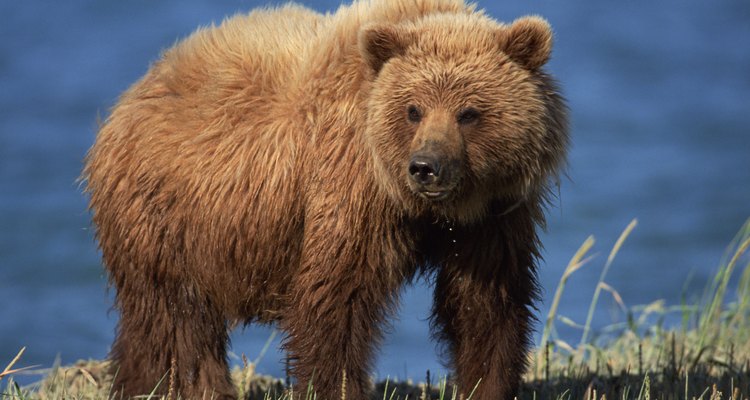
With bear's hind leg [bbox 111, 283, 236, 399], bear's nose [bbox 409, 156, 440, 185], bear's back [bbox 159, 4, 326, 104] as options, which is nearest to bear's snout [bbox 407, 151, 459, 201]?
bear's nose [bbox 409, 156, 440, 185]

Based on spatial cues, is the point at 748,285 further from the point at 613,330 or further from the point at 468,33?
the point at 468,33

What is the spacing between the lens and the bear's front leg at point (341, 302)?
5785 mm

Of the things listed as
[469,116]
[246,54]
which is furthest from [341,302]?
[246,54]

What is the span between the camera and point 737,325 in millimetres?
8891

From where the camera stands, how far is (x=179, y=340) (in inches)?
260

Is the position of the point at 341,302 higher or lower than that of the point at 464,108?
lower

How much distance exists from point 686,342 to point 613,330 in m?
0.58

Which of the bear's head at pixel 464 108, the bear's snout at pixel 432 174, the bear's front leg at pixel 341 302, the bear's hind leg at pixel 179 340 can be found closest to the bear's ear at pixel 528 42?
the bear's head at pixel 464 108

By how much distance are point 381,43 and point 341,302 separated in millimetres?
1268

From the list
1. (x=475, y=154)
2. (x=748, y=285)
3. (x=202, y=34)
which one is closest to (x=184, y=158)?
(x=202, y=34)

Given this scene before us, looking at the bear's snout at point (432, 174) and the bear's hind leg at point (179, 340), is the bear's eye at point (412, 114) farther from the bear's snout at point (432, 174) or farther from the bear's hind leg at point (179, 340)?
the bear's hind leg at point (179, 340)

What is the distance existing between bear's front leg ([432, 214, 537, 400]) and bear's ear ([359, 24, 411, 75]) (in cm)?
98

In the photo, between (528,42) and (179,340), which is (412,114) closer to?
(528,42)

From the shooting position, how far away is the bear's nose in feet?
17.4
